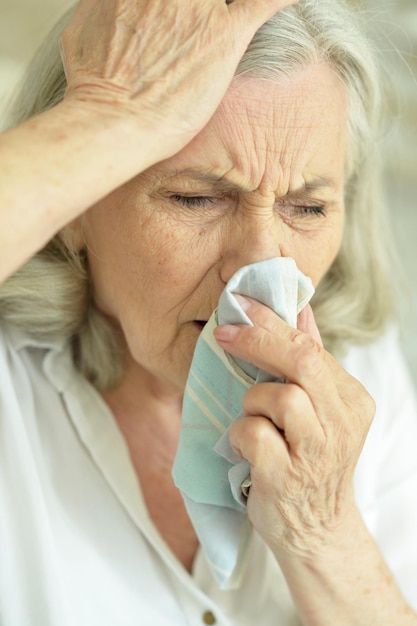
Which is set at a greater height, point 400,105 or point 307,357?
point 400,105

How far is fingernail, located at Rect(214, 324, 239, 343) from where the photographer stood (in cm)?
125

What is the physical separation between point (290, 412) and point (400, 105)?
3.23 ft

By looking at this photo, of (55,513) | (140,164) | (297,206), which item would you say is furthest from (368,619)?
(140,164)

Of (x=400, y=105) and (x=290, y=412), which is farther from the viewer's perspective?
(x=400, y=105)

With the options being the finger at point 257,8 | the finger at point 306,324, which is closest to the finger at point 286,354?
the finger at point 306,324

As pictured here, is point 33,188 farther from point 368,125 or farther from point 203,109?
point 368,125

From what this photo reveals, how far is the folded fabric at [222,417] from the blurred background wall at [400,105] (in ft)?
2.59

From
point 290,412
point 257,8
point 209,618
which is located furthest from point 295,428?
point 257,8

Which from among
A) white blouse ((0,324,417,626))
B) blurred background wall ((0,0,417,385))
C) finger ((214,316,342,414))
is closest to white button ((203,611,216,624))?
white blouse ((0,324,417,626))

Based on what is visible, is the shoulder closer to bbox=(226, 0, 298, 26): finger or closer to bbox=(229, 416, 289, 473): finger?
bbox=(229, 416, 289, 473): finger

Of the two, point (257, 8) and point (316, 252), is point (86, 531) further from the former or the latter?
point (257, 8)

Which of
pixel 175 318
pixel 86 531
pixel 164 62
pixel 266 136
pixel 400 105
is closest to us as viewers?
pixel 164 62

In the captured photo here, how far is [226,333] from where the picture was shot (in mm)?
1260

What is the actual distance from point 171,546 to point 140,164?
33.9 inches
